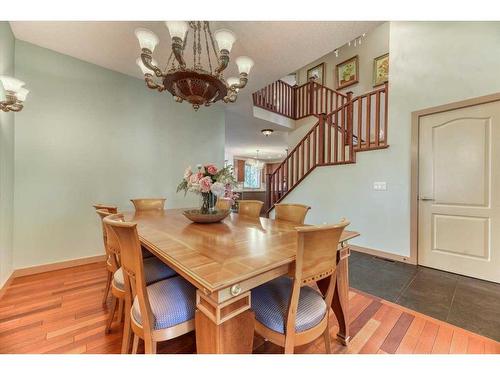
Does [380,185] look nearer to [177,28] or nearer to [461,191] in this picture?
[461,191]

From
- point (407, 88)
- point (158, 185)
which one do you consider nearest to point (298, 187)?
point (407, 88)

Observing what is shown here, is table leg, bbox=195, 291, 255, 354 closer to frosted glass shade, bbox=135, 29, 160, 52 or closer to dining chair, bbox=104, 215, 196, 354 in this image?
dining chair, bbox=104, 215, 196, 354

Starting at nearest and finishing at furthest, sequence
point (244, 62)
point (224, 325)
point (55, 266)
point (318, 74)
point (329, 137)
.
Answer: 1. point (224, 325)
2. point (244, 62)
3. point (55, 266)
4. point (329, 137)
5. point (318, 74)

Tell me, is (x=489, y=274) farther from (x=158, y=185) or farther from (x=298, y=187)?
(x=158, y=185)

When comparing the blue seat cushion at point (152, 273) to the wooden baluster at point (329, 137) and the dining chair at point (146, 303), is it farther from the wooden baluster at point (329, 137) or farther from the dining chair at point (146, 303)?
the wooden baluster at point (329, 137)

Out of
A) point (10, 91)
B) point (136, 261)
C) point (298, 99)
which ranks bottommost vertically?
point (136, 261)

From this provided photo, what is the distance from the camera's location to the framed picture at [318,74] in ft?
16.9

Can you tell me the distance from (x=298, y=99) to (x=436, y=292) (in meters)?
4.70

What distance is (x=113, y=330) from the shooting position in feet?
4.74

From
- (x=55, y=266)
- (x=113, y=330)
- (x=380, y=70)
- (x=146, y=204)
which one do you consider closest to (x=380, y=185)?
(x=380, y=70)

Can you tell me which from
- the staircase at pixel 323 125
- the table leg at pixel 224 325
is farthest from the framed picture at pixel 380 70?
the table leg at pixel 224 325

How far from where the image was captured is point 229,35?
1.40 m
